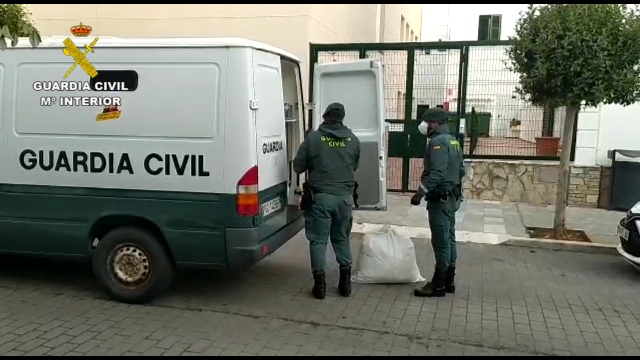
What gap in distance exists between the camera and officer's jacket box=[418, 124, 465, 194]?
15.5 feet

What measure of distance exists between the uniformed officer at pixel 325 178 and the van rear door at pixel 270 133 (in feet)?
0.71

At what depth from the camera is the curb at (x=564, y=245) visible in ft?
22.4

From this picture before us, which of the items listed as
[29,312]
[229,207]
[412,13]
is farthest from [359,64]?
[412,13]

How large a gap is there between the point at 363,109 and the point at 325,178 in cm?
218

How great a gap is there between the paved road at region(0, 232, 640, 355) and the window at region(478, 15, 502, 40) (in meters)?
25.0

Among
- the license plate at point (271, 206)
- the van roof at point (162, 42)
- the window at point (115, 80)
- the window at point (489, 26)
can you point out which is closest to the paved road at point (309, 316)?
the license plate at point (271, 206)

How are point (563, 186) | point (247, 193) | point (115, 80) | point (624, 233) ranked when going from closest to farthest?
point (247, 193)
point (115, 80)
point (624, 233)
point (563, 186)

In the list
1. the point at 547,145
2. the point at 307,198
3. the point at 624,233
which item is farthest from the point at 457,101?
the point at 307,198

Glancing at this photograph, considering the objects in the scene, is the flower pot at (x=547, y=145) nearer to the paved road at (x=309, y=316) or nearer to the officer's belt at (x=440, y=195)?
the paved road at (x=309, y=316)

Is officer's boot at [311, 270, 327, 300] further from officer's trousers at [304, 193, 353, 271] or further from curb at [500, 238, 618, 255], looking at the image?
curb at [500, 238, 618, 255]

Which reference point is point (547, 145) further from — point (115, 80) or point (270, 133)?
point (115, 80)

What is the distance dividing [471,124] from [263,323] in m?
6.61

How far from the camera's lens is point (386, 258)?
5.18 m

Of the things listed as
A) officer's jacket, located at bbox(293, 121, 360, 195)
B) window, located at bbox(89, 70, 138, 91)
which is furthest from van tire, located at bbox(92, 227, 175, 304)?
officer's jacket, located at bbox(293, 121, 360, 195)
